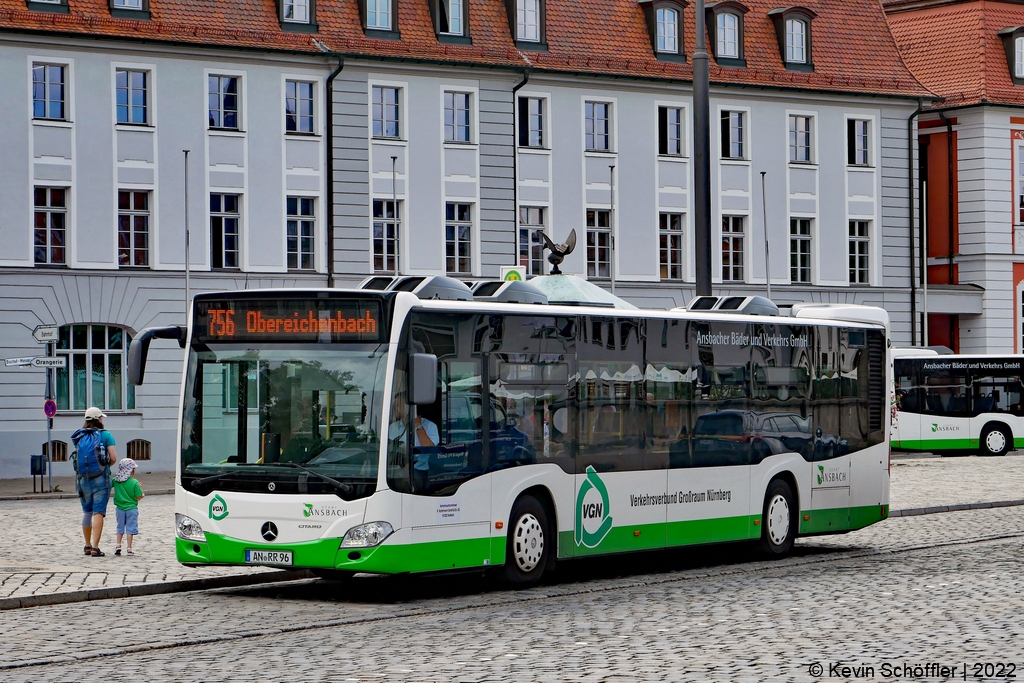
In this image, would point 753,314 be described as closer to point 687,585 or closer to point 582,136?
point 687,585

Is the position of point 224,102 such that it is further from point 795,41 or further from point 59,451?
point 795,41

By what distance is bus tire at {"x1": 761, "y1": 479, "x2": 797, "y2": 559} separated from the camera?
1889cm

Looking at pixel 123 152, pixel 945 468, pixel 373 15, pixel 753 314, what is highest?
pixel 373 15

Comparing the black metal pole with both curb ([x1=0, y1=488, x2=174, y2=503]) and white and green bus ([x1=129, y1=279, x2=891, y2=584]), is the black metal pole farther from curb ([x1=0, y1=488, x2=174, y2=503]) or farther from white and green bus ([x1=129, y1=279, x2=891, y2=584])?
curb ([x1=0, y1=488, x2=174, y2=503])

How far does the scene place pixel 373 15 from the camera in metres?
43.1

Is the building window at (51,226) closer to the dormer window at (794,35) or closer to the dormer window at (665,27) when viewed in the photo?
the dormer window at (665,27)

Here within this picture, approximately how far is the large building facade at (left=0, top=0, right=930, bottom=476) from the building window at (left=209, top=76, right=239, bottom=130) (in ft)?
0.18

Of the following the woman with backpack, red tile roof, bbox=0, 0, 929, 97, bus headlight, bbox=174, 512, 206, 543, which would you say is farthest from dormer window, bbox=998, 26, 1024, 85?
bus headlight, bbox=174, 512, 206, 543

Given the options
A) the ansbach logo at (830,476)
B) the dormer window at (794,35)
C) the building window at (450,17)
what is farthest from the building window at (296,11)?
the ansbach logo at (830,476)

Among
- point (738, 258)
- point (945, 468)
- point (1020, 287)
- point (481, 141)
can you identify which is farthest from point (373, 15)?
point (1020, 287)

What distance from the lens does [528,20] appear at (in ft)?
150

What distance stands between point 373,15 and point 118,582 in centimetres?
2890

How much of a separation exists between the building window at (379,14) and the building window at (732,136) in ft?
34.6

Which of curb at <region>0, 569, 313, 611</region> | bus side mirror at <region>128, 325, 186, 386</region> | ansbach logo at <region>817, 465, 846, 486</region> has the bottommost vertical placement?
curb at <region>0, 569, 313, 611</region>
